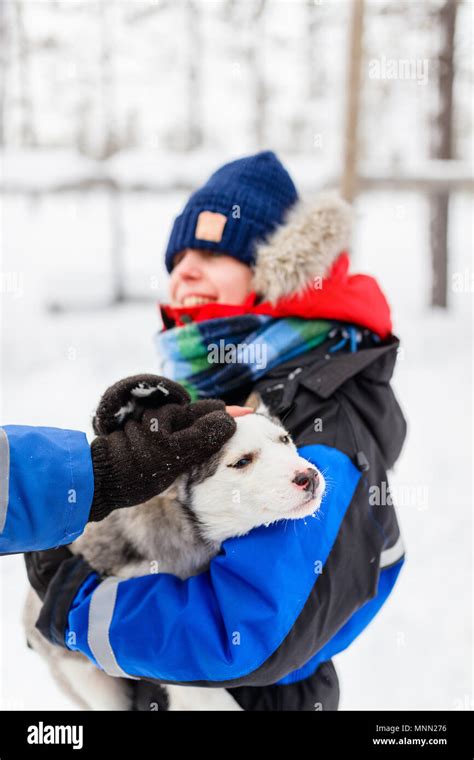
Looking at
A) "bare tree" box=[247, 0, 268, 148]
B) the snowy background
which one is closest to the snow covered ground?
the snowy background

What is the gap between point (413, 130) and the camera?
21.6 metres

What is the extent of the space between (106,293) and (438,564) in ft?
24.9

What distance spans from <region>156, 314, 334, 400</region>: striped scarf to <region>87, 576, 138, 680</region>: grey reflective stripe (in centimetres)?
73

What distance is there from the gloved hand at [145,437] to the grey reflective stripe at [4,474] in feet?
0.60

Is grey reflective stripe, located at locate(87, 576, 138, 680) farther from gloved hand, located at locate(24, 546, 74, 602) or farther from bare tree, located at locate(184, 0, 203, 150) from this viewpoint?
bare tree, located at locate(184, 0, 203, 150)

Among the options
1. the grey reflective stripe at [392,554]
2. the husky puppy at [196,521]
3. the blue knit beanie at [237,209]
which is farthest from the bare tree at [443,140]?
the husky puppy at [196,521]

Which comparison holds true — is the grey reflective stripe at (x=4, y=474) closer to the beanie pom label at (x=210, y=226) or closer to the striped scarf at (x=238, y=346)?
the striped scarf at (x=238, y=346)

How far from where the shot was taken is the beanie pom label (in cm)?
227

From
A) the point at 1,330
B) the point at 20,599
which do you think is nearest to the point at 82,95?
Result: the point at 1,330

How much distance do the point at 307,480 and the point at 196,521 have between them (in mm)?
412

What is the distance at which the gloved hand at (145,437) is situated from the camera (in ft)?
4.48

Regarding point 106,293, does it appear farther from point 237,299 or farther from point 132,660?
point 132,660

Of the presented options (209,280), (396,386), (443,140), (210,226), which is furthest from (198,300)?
(443,140)
